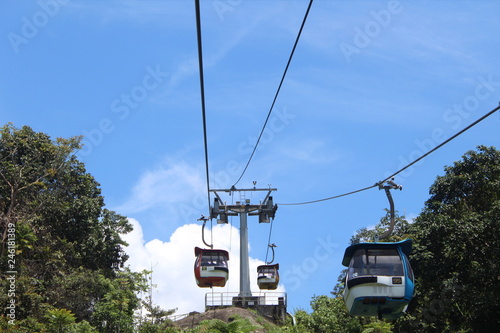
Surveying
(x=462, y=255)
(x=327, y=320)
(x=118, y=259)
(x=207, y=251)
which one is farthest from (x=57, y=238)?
(x=462, y=255)

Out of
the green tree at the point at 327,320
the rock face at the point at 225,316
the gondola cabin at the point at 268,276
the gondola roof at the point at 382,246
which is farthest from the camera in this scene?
the gondola cabin at the point at 268,276

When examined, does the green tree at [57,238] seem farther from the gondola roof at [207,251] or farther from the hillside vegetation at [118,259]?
the gondola roof at [207,251]

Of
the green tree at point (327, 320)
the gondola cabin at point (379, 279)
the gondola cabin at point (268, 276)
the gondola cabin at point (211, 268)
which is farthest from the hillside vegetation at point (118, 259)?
the gondola cabin at point (379, 279)

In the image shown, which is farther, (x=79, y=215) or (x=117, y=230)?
(x=117, y=230)

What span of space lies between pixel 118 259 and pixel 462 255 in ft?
70.2

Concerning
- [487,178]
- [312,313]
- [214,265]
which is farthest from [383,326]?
[487,178]

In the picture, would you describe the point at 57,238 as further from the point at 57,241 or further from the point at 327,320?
the point at 327,320

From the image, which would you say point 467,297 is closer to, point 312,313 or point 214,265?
Result: point 312,313

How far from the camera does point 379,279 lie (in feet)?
55.9

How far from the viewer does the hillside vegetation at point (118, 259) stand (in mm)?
29031

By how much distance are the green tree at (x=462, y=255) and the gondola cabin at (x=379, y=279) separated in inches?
537

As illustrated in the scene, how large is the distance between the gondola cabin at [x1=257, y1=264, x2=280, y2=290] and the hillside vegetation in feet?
22.1

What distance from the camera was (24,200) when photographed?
3600 cm

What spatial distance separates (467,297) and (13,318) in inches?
839
